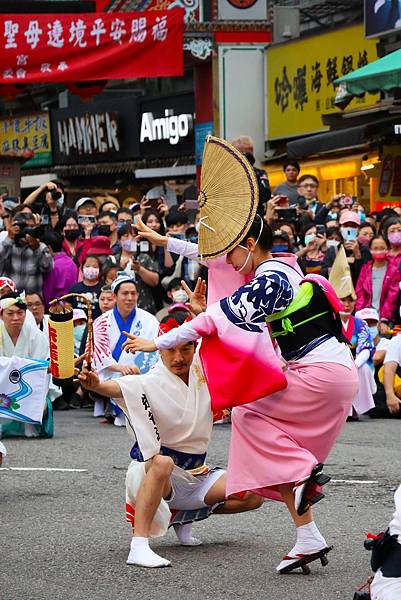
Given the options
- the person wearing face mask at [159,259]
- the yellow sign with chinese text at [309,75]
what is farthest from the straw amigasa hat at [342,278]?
the yellow sign with chinese text at [309,75]

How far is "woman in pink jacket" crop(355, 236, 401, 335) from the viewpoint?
40.1 feet

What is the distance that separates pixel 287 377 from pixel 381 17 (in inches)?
484

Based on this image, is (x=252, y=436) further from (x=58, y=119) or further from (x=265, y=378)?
(x=58, y=119)

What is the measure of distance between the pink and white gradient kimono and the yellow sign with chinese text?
13191 millimetres

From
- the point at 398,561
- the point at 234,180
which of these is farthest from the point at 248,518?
the point at 398,561

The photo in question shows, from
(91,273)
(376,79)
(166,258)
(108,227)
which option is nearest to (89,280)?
(91,273)

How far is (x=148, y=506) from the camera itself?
591 cm

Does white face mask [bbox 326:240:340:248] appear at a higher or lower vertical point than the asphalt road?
higher

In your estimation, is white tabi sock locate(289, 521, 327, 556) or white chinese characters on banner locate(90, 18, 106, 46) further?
white chinese characters on banner locate(90, 18, 106, 46)

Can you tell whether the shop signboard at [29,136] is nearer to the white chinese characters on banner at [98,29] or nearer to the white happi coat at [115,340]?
the white chinese characters on banner at [98,29]

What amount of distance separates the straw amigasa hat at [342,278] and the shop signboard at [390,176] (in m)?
4.52

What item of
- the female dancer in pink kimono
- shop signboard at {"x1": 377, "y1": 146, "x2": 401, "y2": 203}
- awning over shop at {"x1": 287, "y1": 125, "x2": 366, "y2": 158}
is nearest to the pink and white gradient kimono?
the female dancer in pink kimono

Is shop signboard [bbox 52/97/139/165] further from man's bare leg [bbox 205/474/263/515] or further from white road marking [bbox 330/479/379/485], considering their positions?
man's bare leg [bbox 205/474/263/515]

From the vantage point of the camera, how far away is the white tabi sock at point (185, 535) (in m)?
6.32
